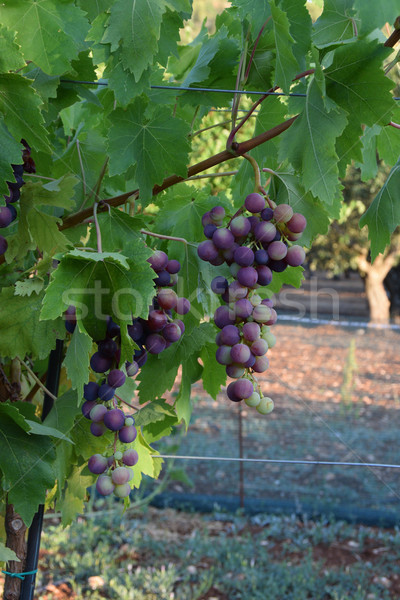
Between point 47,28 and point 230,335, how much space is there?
59cm

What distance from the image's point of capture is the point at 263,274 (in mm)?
1054

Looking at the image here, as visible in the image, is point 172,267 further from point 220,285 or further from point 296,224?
point 296,224

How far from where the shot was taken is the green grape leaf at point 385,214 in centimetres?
125

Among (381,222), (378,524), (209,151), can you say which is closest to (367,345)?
(209,151)

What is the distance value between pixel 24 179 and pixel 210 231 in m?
0.38

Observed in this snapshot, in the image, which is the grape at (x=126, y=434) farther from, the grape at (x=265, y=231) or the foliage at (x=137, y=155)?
the grape at (x=265, y=231)

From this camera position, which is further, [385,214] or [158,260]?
[385,214]

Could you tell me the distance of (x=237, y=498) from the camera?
4.41 metres

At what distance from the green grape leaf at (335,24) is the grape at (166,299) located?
50 centimetres

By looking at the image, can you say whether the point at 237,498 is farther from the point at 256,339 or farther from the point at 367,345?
the point at 367,345

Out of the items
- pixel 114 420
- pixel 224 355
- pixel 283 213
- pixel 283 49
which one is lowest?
pixel 114 420

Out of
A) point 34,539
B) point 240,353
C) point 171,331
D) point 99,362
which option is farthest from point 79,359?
point 34,539

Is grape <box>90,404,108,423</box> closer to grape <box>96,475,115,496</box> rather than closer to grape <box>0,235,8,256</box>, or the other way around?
grape <box>96,475,115,496</box>

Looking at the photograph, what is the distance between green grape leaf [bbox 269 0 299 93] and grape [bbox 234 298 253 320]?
13.8 inches
